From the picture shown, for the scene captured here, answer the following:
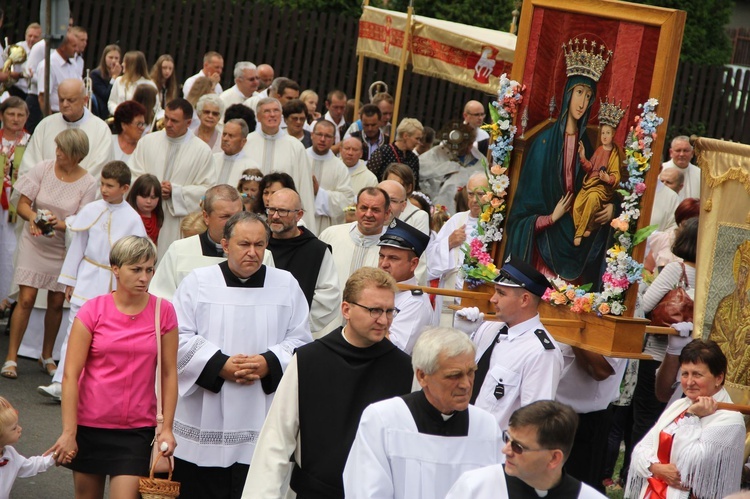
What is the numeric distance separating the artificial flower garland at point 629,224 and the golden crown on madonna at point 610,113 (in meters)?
0.16

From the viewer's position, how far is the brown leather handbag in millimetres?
7891

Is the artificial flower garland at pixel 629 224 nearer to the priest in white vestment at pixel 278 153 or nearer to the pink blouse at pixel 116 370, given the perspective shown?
the pink blouse at pixel 116 370

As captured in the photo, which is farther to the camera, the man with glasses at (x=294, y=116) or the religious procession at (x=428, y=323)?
the man with glasses at (x=294, y=116)

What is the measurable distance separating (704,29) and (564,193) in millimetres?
17534

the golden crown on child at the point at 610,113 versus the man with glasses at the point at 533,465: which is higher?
the golden crown on child at the point at 610,113

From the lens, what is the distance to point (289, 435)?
5246 millimetres

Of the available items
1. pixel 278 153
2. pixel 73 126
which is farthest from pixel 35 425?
pixel 278 153

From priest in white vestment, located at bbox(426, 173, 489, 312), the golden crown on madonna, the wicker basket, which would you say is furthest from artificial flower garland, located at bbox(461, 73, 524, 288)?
the wicker basket

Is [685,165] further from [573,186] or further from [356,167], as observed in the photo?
[573,186]

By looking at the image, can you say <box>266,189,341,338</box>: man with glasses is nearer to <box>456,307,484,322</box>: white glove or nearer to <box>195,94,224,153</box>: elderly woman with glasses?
<box>456,307,484,322</box>: white glove

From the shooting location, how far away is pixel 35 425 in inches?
348

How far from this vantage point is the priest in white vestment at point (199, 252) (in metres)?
7.03

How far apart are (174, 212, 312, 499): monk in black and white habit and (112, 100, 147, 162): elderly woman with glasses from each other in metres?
5.18

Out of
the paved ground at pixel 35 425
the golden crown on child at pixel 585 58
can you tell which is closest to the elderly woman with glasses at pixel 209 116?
the paved ground at pixel 35 425
